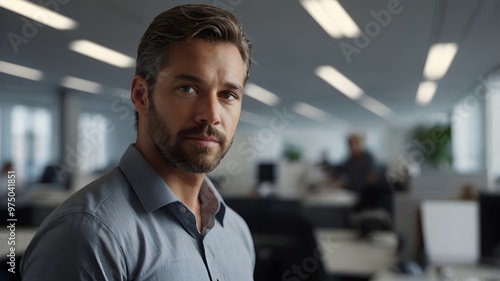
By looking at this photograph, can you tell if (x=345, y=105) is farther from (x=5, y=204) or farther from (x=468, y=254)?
(x=468, y=254)

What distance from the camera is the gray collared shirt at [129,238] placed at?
451 millimetres

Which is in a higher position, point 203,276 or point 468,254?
point 203,276

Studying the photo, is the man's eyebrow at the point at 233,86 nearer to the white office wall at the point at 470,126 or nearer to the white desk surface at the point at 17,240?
the white desk surface at the point at 17,240

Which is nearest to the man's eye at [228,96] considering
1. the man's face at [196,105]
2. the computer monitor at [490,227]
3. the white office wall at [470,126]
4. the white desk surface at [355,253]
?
the man's face at [196,105]

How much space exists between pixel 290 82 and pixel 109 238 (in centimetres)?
38

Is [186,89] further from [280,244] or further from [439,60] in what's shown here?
[280,244]

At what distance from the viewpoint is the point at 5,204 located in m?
0.55

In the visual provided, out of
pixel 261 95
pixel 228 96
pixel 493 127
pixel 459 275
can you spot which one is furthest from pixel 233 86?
pixel 459 275

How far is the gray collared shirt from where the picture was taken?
45 centimetres

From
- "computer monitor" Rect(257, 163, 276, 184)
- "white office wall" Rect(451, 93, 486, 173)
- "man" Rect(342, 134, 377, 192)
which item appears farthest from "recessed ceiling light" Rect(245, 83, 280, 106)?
"computer monitor" Rect(257, 163, 276, 184)

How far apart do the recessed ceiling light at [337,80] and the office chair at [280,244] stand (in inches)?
29.8

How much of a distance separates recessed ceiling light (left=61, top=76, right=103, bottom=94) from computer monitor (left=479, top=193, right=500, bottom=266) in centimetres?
189

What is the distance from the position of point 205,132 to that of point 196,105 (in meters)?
0.03

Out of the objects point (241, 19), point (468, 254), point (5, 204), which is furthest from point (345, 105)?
point (468, 254)
